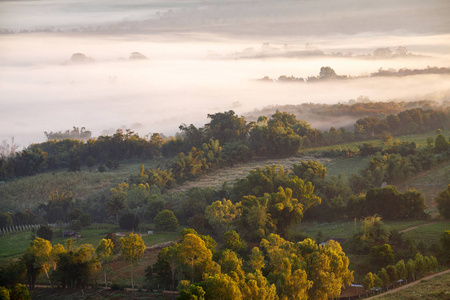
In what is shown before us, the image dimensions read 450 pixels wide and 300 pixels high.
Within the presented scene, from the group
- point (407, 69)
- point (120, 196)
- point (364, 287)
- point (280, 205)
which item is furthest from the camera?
point (407, 69)

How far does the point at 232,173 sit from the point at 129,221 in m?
14.8

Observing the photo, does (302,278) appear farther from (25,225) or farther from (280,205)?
(25,225)

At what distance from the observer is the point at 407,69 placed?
93562 millimetres

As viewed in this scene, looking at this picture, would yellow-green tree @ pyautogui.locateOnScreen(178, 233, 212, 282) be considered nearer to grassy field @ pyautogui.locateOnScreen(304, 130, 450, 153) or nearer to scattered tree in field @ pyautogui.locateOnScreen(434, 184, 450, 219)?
scattered tree in field @ pyautogui.locateOnScreen(434, 184, 450, 219)

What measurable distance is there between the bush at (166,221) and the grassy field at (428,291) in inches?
704

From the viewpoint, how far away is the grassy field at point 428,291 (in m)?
21.1

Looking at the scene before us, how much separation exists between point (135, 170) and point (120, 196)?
10532 millimetres

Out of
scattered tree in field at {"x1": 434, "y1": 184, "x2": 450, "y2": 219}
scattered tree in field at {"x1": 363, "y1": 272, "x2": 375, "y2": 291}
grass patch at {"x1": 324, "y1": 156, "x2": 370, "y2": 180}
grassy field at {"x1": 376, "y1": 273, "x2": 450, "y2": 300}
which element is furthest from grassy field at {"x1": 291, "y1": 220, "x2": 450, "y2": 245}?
grass patch at {"x1": 324, "y1": 156, "x2": 370, "y2": 180}

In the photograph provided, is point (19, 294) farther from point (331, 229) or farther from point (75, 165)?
point (75, 165)

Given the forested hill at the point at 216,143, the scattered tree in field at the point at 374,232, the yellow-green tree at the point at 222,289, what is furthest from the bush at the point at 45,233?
the scattered tree in field at the point at 374,232

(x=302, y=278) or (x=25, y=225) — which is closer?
(x=302, y=278)

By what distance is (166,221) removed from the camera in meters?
37.2

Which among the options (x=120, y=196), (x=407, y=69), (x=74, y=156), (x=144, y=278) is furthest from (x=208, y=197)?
(x=407, y=69)

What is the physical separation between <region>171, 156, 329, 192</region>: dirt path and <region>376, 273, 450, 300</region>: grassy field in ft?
81.3
